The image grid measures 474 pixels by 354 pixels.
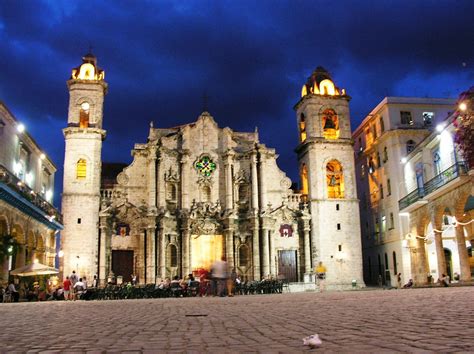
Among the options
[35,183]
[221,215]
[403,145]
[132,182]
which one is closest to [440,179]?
[403,145]

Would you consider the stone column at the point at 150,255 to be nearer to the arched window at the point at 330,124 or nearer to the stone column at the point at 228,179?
the stone column at the point at 228,179

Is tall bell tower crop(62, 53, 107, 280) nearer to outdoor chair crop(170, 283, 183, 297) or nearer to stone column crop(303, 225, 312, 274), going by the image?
outdoor chair crop(170, 283, 183, 297)

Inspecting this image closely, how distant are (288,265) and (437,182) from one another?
15474 millimetres

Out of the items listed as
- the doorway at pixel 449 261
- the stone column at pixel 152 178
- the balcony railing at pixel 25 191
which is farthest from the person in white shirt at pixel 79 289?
the doorway at pixel 449 261

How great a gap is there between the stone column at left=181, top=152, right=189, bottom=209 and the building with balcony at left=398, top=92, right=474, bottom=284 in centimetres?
1710

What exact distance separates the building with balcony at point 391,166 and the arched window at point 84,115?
82.5 feet

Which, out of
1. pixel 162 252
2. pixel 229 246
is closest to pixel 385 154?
pixel 229 246

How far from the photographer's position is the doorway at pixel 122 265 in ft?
135

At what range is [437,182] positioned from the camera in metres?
32.9

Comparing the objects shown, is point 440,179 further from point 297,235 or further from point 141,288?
point 141,288

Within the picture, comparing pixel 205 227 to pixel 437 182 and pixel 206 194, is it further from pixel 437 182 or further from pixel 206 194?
pixel 437 182

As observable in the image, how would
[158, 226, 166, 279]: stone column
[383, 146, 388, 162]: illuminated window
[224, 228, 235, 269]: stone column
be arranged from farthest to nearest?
[383, 146, 388, 162]: illuminated window < [224, 228, 235, 269]: stone column < [158, 226, 166, 279]: stone column

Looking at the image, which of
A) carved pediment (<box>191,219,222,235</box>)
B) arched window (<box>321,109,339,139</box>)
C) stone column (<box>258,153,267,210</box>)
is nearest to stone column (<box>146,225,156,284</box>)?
carved pediment (<box>191,219,222,235</box>)

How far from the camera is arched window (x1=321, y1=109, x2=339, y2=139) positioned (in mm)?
46812
